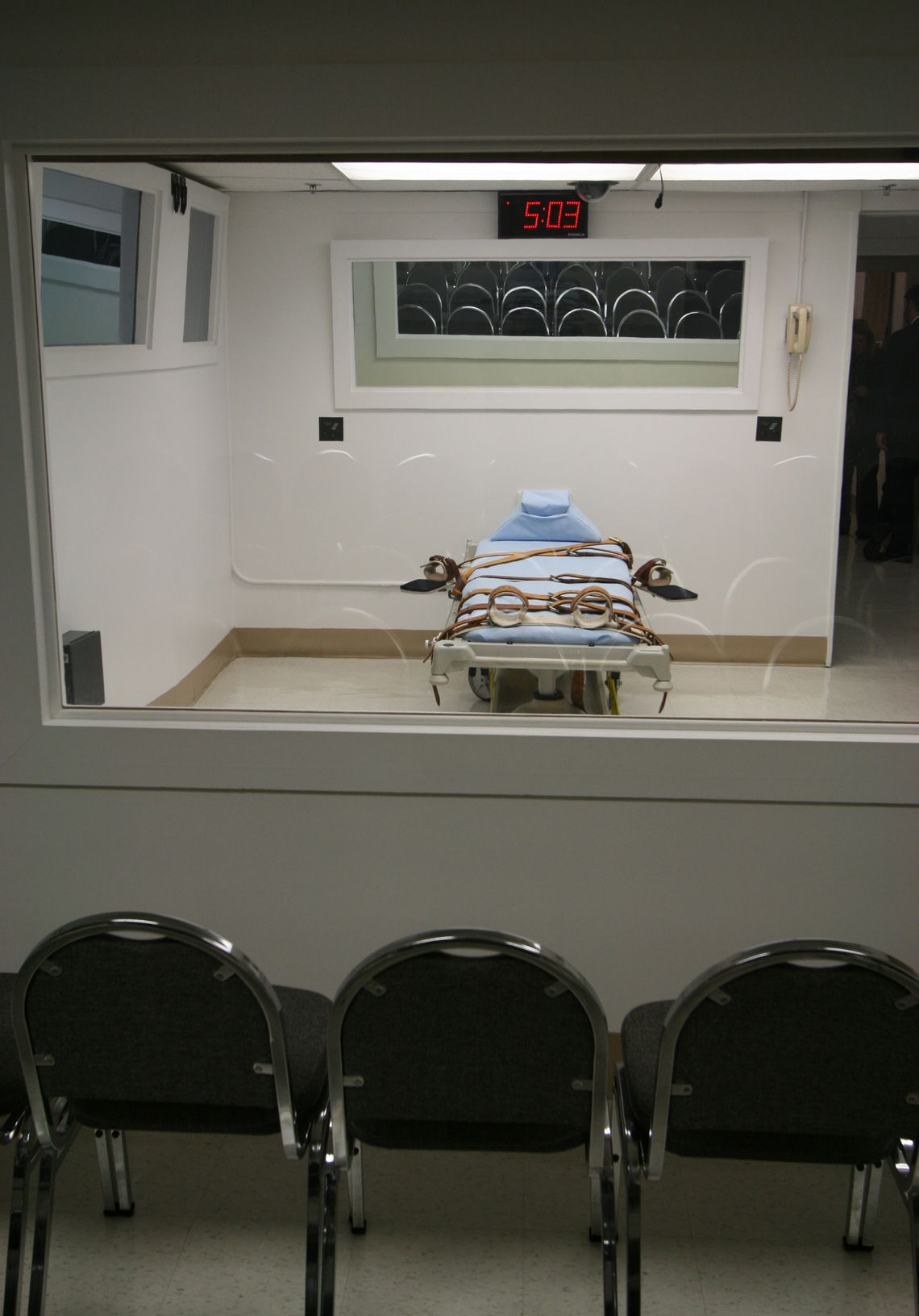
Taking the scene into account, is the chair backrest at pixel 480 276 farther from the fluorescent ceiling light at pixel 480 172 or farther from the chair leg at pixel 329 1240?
the chair leg at pixel 329 1240

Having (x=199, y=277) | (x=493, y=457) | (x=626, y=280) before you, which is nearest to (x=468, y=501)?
(x=493, y=457)

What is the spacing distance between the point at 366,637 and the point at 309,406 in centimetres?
58

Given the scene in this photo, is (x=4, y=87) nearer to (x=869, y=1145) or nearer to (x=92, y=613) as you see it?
(x=92, y=613)

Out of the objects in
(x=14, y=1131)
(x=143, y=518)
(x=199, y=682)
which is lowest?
(x=14, y=1131)

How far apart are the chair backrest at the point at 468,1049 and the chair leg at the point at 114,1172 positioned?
65 centimetres

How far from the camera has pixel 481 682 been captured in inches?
109

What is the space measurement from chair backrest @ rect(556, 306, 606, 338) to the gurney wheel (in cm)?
82

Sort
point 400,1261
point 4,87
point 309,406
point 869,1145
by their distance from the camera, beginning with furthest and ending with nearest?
point 309,406 → point 4,87 → point 400,1261 → point 869,1145

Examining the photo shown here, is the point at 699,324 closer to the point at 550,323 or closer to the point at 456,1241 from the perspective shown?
the point at 550,323

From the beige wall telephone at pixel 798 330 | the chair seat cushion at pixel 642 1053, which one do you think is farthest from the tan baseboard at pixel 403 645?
the chair seat cushion at pixel 642 1053

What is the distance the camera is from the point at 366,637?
280 cm

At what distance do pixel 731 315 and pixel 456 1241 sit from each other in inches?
82.6

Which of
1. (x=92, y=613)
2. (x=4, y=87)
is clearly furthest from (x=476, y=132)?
(x=92, y=613)

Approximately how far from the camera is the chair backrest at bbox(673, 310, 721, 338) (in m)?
2.53
